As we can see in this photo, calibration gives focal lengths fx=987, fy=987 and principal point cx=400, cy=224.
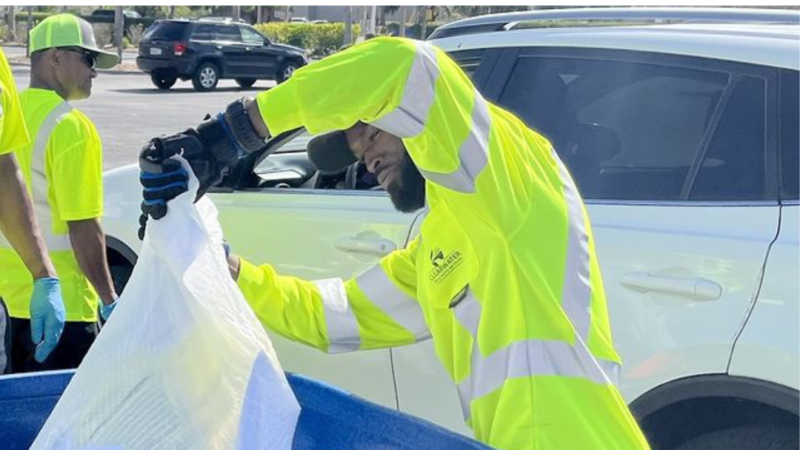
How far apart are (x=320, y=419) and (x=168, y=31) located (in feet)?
77.2

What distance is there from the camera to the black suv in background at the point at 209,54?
23.8 metres

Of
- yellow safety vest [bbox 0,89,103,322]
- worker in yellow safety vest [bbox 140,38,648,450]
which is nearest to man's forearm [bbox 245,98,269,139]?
worker in yellow safety vest [bbox 140,38,648,450]

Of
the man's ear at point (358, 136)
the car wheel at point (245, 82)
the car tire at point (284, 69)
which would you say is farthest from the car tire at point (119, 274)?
the car wheel at point (245, 82)

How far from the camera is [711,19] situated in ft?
10.6

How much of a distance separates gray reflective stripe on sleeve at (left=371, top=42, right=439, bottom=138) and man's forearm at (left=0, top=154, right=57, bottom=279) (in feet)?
5.75

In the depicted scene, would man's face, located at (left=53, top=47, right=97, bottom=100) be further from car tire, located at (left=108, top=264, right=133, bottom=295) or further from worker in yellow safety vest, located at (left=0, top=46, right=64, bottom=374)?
car tire, located at (left=108, top=264, right=133, bottom=295)

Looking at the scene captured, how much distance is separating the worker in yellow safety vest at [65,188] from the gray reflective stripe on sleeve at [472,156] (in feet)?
5.66

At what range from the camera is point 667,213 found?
2.65m

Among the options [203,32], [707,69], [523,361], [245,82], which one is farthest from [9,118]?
[245,82]

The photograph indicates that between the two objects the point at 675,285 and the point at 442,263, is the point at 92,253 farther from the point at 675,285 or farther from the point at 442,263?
the point at 675,285

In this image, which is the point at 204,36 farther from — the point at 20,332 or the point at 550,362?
the point at 550,362

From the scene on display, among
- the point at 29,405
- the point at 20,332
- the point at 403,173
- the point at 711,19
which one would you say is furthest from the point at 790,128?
the point at 20,332

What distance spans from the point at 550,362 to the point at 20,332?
220 cm

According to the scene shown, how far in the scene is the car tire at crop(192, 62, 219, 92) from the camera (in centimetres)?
2448
